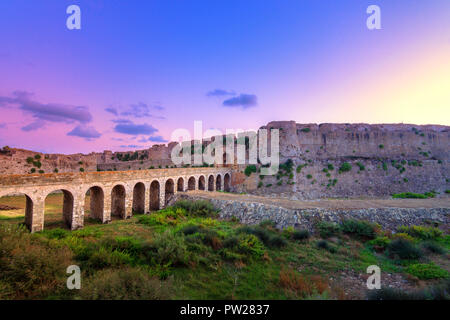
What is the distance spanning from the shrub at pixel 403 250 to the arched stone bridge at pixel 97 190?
49.2ft

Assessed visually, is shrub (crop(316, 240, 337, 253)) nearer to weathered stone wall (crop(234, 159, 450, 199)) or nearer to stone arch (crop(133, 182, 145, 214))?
stone arch (crop(133, 182, 145, 214))

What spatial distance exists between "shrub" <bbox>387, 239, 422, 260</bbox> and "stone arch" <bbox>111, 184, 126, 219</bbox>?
1509cm

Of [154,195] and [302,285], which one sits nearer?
[302,285]

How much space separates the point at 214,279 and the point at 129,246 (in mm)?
3264

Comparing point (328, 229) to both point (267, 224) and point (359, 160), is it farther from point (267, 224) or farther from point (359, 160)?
point (359, 160)

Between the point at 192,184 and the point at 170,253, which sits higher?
the point at 192,184

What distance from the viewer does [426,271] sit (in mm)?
5863

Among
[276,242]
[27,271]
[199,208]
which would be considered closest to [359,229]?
[276,242]

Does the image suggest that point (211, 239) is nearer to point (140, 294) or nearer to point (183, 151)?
point (140, 294)

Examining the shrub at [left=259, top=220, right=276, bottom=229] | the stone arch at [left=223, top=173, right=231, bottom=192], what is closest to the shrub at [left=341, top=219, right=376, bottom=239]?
the shrub at [left=259, top=220, right=276, bottom=229]

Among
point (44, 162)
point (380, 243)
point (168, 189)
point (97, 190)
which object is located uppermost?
point (44, 162)

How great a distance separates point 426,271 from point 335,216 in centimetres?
535
